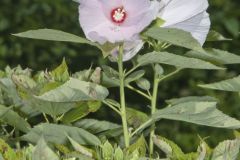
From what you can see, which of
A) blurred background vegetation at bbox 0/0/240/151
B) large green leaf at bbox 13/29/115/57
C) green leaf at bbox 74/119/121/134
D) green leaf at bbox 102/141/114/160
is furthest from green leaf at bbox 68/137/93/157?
blurred background vegetation at bbox 0/0/240/151

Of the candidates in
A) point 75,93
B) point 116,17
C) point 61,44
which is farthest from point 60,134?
point 61,44

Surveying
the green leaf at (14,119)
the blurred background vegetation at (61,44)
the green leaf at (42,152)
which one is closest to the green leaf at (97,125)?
the green leaf at (14,119)

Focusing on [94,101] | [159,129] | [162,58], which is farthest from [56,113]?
[159,129]

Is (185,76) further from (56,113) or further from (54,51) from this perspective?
(56,113)

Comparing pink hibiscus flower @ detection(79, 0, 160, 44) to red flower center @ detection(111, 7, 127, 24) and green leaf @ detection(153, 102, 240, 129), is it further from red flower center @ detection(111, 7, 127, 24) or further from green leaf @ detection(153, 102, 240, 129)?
green leaf @ detection(153, 102, 240, 129)

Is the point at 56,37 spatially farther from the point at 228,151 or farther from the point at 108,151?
the point at 228,151
